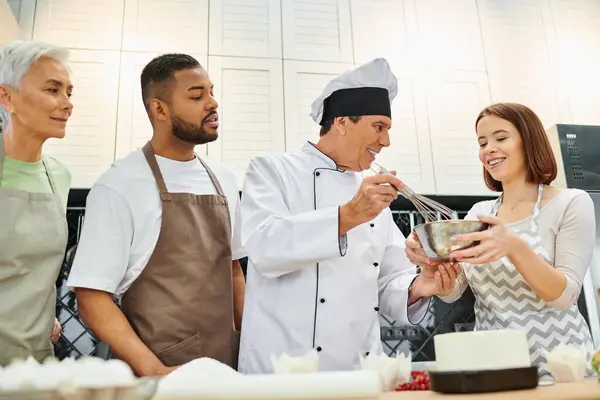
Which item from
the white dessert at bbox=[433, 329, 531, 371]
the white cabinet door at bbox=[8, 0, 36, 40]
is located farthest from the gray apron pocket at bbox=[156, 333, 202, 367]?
the white cabinet door at bbox=[8, 0, 36, 40]

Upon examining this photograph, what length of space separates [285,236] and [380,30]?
2.10 meters

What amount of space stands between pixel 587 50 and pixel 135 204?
289 centimetres

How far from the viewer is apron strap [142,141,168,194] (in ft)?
5.01

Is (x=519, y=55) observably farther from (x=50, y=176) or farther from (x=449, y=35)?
(x=50, y=176)

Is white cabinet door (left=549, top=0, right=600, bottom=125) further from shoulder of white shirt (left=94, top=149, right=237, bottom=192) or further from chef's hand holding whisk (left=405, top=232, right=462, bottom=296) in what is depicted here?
shoulder of white shirt (left=94, top=149, right=237, bottom=192)

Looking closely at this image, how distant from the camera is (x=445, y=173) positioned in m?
2.84

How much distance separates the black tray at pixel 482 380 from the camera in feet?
1.99

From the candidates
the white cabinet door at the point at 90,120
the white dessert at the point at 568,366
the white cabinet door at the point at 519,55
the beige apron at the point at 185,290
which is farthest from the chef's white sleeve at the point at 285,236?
the white cabinet door at the point at 519,55

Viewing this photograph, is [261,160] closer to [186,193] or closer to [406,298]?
[186,193]

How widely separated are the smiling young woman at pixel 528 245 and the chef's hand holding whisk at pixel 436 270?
11cm

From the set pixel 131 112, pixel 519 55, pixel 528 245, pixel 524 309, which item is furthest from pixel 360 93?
pixel 519 55

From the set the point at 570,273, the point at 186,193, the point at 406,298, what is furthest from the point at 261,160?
the point at 570,273

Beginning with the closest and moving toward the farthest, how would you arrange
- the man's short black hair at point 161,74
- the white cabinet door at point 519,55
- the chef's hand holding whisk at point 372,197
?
the chef's hand holding whisk at point 372,197 < the man's short black hair at point 161,74 < the white cabinet door at point 519,55

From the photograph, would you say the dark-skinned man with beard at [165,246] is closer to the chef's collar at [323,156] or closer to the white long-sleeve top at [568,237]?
the chef's collar at [323,156]
